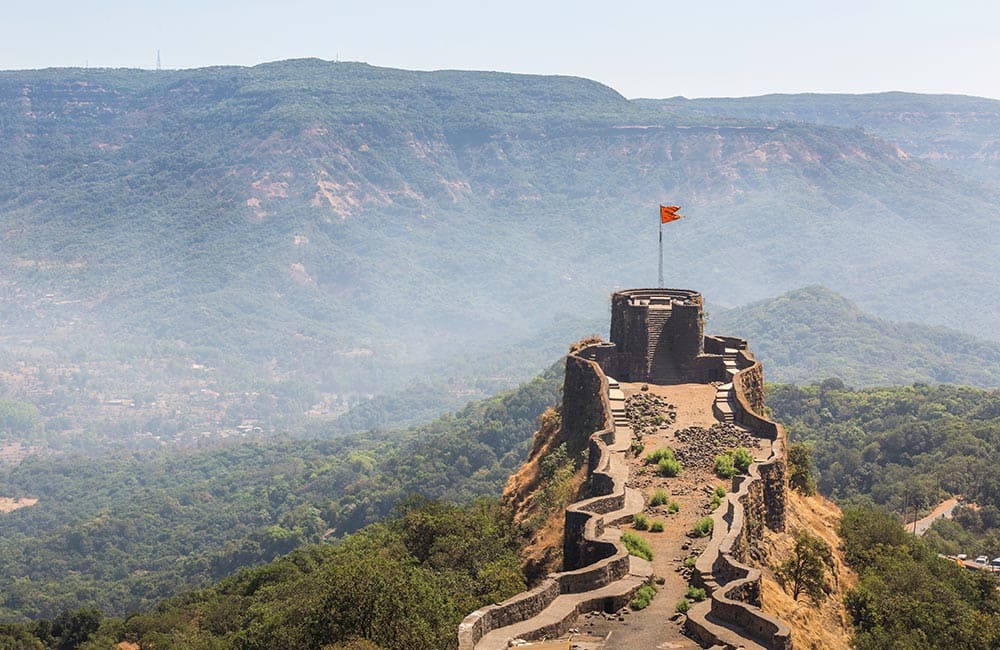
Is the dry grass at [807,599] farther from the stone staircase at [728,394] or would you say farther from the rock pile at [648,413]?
the rock pile at [648,413]

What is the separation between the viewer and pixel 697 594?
24609 millimetres

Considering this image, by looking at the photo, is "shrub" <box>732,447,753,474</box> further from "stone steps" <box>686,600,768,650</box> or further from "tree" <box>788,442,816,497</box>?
"stone steps" <box>686,600,768,650</box>

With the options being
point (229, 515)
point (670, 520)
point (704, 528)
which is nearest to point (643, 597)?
point (704, 528)

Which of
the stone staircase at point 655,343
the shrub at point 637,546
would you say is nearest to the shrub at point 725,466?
the shrub at point 637,546

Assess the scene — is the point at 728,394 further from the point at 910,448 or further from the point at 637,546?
the point at 910,448

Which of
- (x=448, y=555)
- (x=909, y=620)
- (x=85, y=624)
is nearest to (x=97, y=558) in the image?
(x=85, y=624)

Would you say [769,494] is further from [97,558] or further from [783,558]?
[97,558]

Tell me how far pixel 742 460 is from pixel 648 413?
785 cm

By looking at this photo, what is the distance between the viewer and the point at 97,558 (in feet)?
495

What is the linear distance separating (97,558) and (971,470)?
98.8m

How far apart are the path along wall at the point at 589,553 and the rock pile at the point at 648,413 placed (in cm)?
88

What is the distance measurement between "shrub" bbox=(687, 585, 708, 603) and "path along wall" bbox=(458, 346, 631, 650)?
1.36 meters

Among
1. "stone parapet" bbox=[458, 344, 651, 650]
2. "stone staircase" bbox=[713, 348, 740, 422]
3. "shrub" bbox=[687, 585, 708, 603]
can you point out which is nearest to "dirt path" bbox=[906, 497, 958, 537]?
"stone staircase" bbox=[713, 348, 740, 422]

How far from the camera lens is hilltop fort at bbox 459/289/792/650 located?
2223cm
